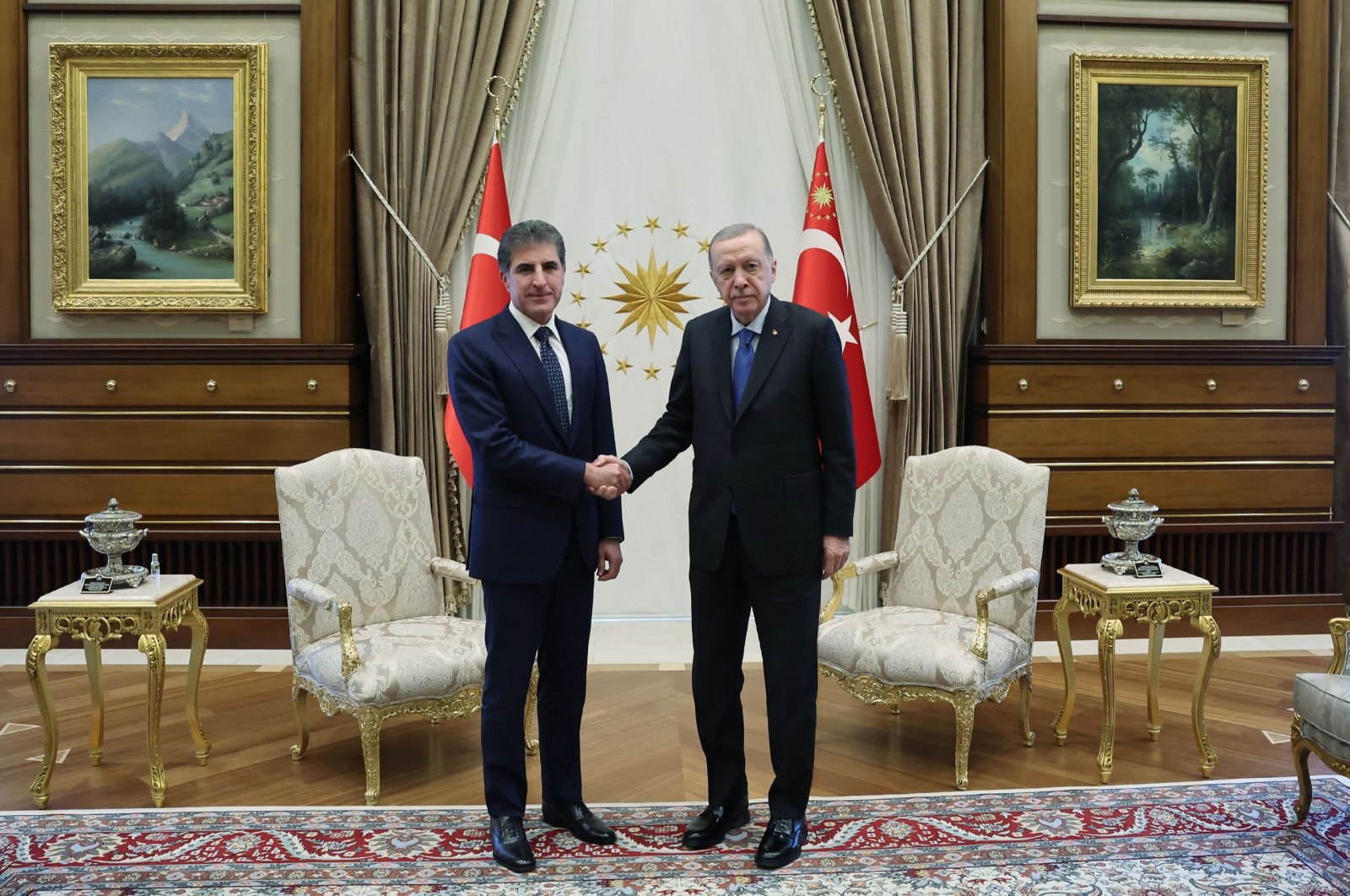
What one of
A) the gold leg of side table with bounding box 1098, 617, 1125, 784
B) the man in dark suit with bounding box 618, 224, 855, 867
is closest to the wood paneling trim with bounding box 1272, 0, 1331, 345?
the gold leg of side table with bounding box 1098, 617, 1125, 784

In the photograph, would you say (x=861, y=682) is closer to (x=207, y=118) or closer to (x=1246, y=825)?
(x=1246, y=825)

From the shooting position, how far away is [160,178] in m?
4.95

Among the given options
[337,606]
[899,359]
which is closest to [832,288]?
[899,359]

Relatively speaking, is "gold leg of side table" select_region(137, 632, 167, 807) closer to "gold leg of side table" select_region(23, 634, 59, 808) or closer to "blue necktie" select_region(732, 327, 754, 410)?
"gold leg of side table" select_region(23, 634, 59, 808)

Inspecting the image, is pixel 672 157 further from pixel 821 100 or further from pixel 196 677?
pixel 196 677

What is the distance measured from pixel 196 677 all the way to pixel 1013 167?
4.21 m

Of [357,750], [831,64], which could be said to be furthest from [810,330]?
[831,64]

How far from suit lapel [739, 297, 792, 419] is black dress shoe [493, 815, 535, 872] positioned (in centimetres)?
125

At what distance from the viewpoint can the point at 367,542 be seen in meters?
3.72

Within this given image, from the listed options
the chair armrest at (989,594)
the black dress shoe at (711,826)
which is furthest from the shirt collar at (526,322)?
the chair armrest at (989,594)

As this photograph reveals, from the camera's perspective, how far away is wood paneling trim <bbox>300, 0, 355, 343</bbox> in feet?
16.0

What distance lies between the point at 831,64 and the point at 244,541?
371 cm

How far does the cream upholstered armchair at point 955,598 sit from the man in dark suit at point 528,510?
100cm

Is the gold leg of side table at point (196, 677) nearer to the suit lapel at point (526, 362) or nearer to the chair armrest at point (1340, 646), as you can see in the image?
the suit lapel at point (526, 362)
